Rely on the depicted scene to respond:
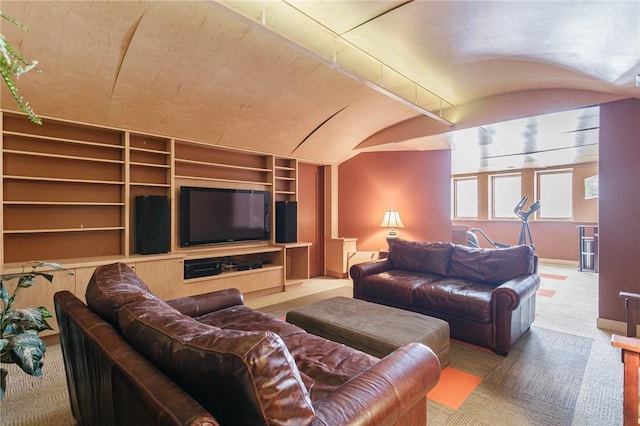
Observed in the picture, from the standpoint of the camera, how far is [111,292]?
4.97ft

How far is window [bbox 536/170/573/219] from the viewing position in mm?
7480

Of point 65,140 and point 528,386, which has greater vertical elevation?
point 65,140

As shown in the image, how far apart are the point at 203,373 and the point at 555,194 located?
30.1 feet

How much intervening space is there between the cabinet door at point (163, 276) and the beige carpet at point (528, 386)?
99cm

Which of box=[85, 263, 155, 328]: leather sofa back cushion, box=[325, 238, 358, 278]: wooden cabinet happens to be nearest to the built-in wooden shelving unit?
box=[325, 238, 358, 278]: wooden cabinet

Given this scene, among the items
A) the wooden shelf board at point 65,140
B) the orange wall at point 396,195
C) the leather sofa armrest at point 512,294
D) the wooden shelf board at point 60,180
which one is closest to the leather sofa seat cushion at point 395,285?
the leather sofa armrest at point 512,294

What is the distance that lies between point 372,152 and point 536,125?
2.74 m

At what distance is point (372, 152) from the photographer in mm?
6242

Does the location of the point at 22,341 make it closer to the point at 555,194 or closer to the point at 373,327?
the point at 373,327

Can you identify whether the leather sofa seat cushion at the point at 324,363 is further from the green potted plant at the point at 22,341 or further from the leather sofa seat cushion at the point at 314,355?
the green potted plant at the point at 22,341

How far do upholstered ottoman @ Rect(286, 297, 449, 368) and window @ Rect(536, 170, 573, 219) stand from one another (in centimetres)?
717

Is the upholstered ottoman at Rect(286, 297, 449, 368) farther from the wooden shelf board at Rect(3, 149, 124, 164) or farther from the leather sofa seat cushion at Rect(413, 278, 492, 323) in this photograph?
the wooden shelf board at Rect(3, 149, 124, 164)

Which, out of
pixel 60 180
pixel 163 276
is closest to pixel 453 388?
pixel 163 276

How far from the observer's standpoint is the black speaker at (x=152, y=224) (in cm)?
361
